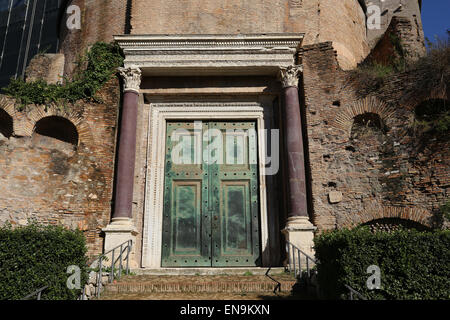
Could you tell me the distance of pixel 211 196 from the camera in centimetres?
964

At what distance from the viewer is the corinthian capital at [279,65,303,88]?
9.65 m

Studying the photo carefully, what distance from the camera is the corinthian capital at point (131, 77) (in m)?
9.75

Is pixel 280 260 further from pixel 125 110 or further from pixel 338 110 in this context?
pixel 125 110

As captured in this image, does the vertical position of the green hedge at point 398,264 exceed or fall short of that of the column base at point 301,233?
it falls short

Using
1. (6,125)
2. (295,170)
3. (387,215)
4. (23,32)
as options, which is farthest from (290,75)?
(23,32)

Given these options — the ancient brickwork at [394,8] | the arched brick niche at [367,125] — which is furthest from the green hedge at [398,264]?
the ancient brickwork at [394,8]

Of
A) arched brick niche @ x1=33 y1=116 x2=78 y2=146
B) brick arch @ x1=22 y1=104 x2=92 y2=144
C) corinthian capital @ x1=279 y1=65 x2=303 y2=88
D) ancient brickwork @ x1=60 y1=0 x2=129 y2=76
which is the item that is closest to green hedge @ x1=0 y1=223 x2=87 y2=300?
brick arch @ x1=22 y1=104 x2=92 y2=144

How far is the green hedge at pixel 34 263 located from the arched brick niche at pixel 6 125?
5.11 metres

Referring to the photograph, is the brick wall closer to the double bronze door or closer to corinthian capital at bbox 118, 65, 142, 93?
corinthian capital at bbox 118, 65, 142, 93

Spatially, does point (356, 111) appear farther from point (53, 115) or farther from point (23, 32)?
point (23, 32)

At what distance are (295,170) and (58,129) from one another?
19.6 ft

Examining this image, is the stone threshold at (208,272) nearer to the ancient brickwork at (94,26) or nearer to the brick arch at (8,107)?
the brick arch at (8,107)

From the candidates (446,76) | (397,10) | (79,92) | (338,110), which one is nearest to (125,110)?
(79,92)

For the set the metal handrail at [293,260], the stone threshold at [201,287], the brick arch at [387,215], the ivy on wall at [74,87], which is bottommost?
the stone threshold at [201,287]
